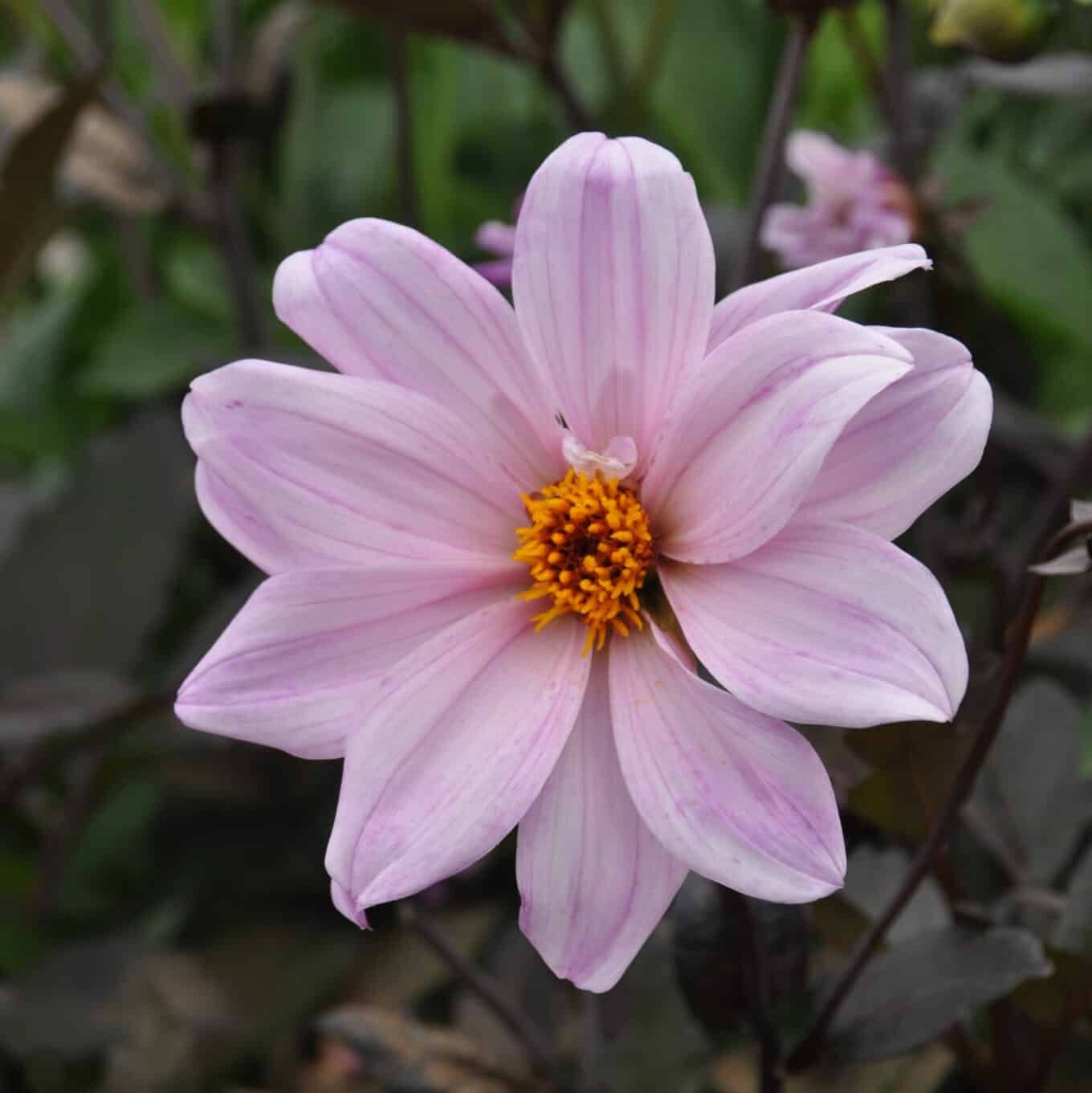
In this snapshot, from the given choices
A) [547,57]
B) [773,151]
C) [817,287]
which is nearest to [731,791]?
[817,287]

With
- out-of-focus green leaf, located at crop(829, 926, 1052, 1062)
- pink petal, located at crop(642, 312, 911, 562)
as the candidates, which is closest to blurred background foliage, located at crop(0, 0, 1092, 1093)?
out-of-focus green leaf, located at crop(829, 926, 1052, 1062)

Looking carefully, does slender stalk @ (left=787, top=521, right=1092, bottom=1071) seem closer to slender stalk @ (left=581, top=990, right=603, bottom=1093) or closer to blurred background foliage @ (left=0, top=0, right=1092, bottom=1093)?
blurred background foliage @ (left=0, top=0, right=1092, bottom=1093)

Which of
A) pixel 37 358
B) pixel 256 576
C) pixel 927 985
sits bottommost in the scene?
pixel 37 358

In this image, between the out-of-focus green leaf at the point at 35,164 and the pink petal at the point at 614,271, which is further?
the out-of-focus green leaf at the point at 35,164

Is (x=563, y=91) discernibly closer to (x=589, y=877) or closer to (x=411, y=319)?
(x=411, y=319)

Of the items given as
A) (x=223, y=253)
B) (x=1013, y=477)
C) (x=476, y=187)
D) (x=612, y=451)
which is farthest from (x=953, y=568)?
(x=476, y=187)

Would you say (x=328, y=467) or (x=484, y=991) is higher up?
(x=328, y=467)

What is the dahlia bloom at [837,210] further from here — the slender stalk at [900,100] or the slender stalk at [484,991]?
the slender stalk at [484,991]

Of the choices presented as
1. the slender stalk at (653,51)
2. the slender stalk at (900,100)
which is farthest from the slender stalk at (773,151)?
the slender stalk at (653,51)
